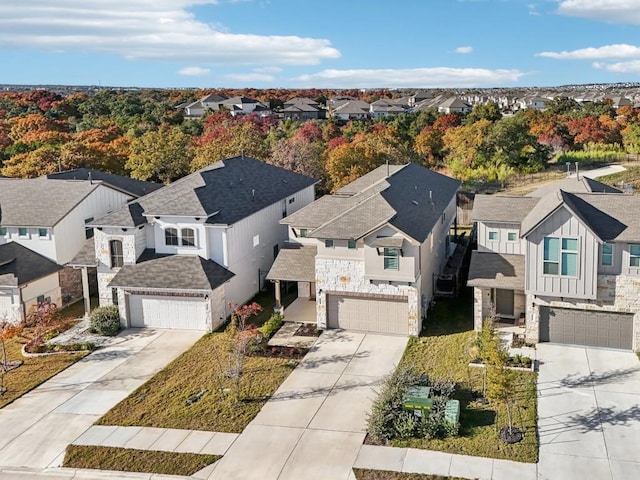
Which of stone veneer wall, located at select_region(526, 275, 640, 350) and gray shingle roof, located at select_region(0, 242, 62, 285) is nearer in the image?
stone veneer wall, located at select_region(526, 275, 640, 350)

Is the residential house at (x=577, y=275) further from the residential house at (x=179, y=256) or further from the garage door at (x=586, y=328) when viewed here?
the residential house at (x=179, y=256)

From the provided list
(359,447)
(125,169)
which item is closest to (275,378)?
(359,447)

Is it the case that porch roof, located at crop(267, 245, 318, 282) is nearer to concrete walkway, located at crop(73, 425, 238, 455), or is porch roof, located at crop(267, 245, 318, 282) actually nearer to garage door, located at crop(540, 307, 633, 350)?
garage door, located at crop(540, 307, 633, 350)

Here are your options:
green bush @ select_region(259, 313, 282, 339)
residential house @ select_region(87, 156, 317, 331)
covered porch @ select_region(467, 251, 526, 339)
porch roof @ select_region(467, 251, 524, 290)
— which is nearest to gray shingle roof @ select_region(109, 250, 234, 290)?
residential house @ select_region(87, 156, 317, 331)

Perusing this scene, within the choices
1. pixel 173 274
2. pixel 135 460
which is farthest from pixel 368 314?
pixel 135 460

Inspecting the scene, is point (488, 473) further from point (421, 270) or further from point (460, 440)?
point (421, 270)

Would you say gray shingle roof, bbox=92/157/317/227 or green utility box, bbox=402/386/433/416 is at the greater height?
gray shingle roof, bbox=92/157/317/227
